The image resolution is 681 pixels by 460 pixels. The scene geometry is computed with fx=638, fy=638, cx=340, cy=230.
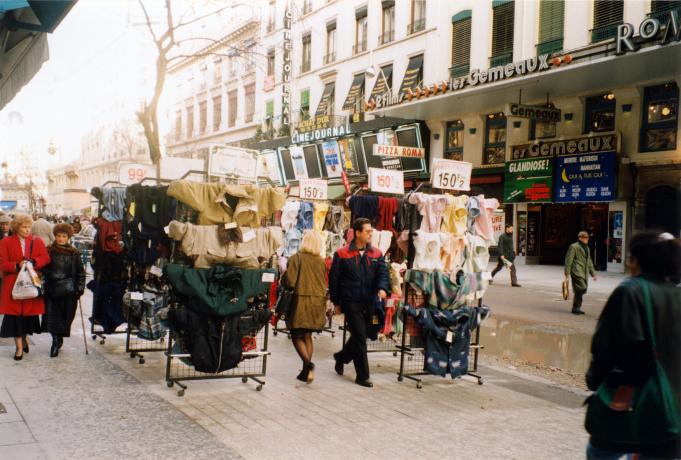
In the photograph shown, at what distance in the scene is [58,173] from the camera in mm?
106438

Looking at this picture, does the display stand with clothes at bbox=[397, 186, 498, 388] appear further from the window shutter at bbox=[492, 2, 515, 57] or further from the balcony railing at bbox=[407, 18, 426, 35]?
the balcony railing at bbox=[407, 18, 426, 35]

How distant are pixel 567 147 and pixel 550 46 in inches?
154

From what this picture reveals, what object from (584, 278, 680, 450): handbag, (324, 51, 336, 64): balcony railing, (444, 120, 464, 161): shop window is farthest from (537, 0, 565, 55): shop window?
(584, 278, 680, 450): handbag

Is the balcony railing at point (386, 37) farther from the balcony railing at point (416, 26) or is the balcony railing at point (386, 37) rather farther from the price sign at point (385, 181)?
the price sign at point (385, 181)

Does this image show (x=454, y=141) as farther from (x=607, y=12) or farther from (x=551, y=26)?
(x=607, y=12)

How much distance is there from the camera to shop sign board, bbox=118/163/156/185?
1043 centimetres

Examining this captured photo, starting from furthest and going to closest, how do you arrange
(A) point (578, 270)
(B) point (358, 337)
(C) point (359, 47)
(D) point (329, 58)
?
(D) point (329, 58) < (C) point (359, 47) < (A) point (578, 270) < (B) point (358, 337)

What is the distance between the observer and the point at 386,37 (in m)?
32.8

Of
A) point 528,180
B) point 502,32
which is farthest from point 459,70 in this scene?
point 528,180

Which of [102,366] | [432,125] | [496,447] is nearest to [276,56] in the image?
[432,125]

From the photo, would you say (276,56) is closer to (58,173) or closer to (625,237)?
(625,237)

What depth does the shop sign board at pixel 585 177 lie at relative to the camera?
878 inches

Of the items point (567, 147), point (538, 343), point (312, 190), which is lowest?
point (538, 343)

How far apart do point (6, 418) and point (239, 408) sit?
2037mm
